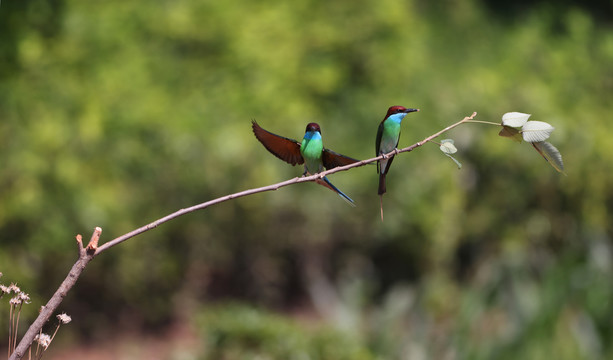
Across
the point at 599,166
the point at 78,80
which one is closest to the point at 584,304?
the point at 599,166

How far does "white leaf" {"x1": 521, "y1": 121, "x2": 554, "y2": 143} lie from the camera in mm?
678

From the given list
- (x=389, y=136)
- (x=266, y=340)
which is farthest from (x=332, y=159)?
(x=266, y=340)

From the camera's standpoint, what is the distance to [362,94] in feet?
24.0

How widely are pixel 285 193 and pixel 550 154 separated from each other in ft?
15.0

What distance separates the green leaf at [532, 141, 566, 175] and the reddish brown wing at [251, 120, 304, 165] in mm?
244

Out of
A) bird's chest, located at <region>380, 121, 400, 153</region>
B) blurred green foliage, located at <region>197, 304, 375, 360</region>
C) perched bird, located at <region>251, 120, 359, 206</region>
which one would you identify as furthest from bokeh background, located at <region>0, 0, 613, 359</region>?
perched bird, located at <region>251, 120, 359, 206</region>

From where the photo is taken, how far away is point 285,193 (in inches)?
206

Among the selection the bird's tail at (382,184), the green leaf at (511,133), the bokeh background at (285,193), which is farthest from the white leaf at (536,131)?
the bokeh background at (285,193)

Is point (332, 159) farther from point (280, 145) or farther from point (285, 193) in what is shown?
point (285, 193)

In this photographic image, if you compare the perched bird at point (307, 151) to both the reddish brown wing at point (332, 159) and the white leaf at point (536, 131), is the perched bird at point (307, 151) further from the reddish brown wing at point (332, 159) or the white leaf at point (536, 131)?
the white leaf at point (536, 131)

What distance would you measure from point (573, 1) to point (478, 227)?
15.0 feet

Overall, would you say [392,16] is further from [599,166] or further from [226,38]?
[599,166]

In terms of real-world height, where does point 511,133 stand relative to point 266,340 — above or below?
below

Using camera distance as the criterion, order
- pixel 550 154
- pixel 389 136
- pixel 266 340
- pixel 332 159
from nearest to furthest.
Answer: pixel 550 154, pixel 332 159, pixel 389 136, pixel 266 340
